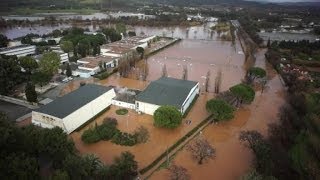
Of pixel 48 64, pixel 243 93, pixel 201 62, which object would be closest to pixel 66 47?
pixel 48 64

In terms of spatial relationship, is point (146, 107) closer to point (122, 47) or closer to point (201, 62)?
point (201, 62)

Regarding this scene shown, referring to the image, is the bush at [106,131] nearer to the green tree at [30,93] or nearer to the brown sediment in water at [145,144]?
the brown sediment in water at [145,144]

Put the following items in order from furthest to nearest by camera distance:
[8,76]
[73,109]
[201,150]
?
1. [8,76]
2. [73,109]
3. [201,150]

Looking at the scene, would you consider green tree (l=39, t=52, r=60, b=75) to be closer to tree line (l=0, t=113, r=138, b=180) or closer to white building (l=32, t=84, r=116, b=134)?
white building (l=32, t=84, r=116, b=134)

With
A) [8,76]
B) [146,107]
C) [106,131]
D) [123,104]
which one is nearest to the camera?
[106,131]

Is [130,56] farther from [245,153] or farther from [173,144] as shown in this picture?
[245,153]

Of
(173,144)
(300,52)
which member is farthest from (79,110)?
(300,52)
